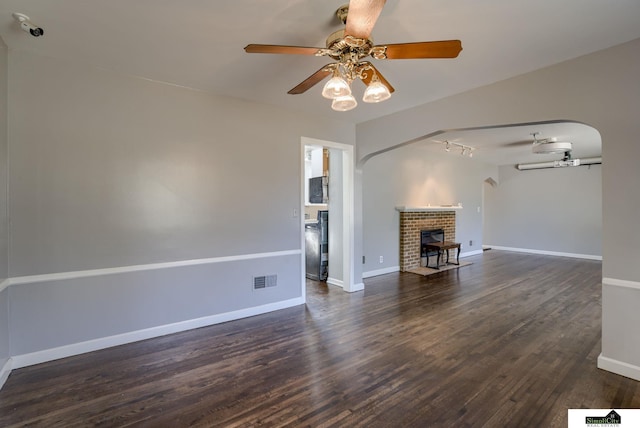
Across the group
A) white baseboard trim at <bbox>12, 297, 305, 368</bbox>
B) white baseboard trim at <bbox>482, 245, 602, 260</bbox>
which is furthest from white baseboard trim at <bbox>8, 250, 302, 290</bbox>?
white baseboard trim at <bbox>482, 245, 602, 260</bbox>

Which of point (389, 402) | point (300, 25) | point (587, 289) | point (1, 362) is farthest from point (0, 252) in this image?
point (587, 289)

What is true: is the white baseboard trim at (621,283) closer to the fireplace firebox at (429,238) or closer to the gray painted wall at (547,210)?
the fireplace firebox at (429,238)

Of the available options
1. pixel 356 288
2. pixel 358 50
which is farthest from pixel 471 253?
pixel 358 50

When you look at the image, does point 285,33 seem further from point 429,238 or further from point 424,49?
point 429,238

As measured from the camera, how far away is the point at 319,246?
17.7 ft

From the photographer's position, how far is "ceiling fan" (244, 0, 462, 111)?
1.54m

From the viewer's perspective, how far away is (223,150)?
11.5 ft

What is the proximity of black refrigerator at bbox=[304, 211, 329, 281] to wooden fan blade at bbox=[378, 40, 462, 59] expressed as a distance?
375 cm

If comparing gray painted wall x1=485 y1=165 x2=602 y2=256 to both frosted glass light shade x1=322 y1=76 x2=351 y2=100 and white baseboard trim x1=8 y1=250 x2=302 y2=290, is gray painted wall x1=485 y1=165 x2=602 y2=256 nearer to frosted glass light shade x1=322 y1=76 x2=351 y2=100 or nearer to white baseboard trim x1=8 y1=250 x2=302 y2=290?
white baseboard trim x1=8 y1=250 x2=302 y2=290

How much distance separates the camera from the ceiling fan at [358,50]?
5.04ft

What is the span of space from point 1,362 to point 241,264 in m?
2.11

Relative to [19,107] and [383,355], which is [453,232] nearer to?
[383,355]

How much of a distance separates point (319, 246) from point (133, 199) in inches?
125

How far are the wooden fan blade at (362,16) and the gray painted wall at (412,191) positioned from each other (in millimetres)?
4079
